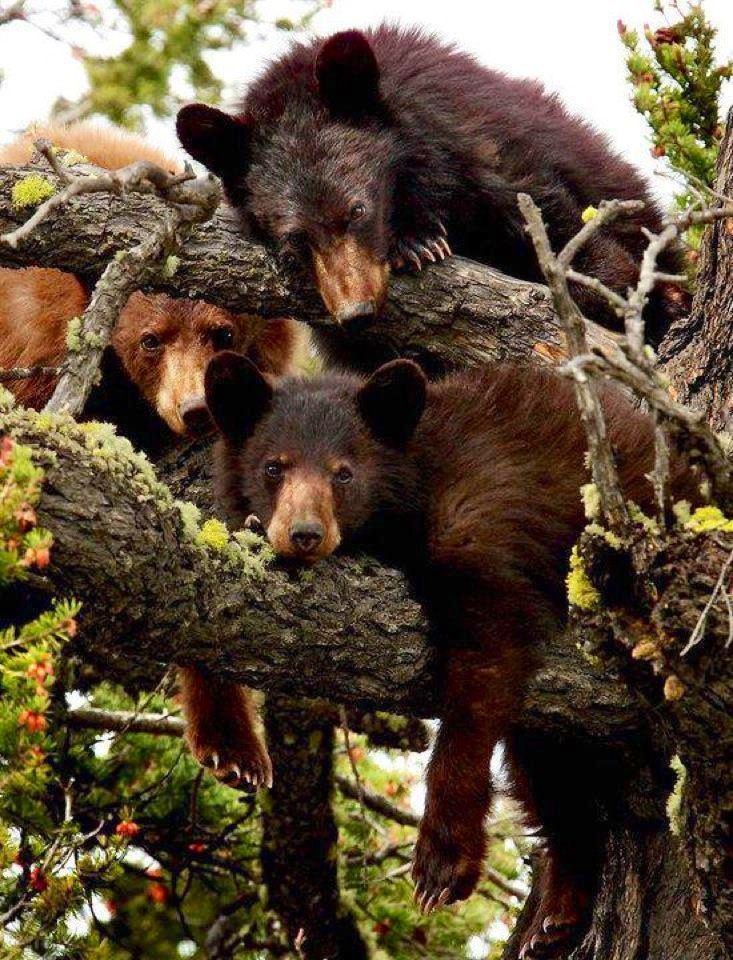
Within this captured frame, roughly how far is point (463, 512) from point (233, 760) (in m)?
1.56

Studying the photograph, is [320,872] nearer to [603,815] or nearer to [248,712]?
[248,712]

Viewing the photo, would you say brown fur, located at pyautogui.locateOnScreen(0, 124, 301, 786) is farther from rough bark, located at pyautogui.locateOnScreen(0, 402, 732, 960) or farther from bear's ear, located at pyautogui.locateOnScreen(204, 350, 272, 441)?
rough bark, located at pyautogui.locateOnScreen(0, 402, 732, 960)

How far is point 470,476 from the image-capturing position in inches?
208

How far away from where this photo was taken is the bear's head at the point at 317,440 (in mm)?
5328

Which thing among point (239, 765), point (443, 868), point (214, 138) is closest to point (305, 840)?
point (239, 765)

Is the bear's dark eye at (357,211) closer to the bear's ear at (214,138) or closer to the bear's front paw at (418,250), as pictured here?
the bear's front paw at (418,250)

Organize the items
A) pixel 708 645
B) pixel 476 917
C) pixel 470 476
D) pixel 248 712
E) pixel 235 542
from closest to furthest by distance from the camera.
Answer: pixel 708 645
pixel 235 542
pixel 470 476
pixel 248 712
pixel 476 917

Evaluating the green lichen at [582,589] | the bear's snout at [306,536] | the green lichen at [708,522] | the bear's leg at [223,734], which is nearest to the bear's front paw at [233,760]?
the bear's leg at [223,734]

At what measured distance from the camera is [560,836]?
5.60m

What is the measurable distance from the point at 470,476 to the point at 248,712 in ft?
5.09

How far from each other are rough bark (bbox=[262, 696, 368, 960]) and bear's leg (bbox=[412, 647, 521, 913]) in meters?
1.62

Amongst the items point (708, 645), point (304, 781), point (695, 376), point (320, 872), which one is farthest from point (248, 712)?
point (708, 645)

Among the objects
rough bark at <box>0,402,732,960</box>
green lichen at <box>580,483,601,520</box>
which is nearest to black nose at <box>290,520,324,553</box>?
rough bark at <box>0,402,732,960</box>

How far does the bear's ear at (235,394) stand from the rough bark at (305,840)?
140cm
